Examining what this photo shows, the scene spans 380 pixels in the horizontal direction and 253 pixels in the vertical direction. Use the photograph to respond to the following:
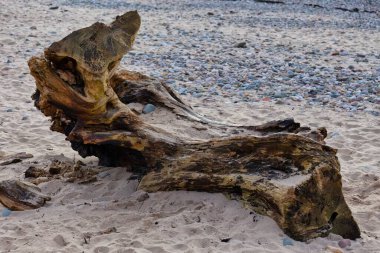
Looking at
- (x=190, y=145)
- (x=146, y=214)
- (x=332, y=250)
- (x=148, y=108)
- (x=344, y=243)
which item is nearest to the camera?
(x=332, y=250)

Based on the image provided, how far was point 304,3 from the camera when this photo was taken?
24156 mm

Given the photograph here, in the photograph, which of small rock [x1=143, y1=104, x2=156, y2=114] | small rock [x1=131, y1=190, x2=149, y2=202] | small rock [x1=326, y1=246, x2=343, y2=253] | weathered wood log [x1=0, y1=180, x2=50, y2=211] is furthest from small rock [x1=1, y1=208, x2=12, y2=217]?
small rock [x1=326, y1=246, x2=343, y2=253]

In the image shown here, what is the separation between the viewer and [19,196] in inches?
197

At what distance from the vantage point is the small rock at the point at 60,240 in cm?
436

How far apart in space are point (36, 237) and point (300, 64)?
829 centimetres

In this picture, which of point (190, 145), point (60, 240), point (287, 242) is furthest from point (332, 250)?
point (60, 240)

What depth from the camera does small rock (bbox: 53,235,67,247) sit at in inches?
171

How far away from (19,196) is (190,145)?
1.59m

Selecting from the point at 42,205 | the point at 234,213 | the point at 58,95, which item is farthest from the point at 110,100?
the point at 234,213

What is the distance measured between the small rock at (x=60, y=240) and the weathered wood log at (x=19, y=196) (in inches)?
26.2

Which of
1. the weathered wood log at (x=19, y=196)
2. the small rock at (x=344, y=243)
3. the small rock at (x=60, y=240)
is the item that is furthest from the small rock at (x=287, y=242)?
the weathered wood log at (x=19, y=196)

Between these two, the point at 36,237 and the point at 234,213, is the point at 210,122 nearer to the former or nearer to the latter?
the point at 234,213

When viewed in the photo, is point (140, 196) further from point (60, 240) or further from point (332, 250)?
point (332, 250)

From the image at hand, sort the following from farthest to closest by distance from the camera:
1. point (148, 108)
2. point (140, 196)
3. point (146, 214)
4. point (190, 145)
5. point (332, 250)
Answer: point (148, 108), point (140, 196), point (190, 145), point (146, 214), point (332, 250)
